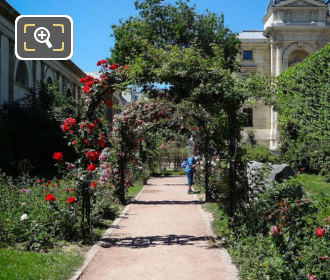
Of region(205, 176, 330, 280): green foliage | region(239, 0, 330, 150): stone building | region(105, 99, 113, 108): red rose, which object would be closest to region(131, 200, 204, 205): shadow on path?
region(105, 99, 113, 108): red rose

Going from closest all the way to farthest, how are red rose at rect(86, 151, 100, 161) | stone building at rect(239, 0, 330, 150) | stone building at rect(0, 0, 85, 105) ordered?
1. red rose at rect(86, 151, 100, 161)
2. stone building at rect(0, 0, 85, 105)
3. stone building at rect(239, 0, 330, 150)

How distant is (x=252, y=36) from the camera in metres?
49.0

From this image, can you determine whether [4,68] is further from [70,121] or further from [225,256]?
[225,256]

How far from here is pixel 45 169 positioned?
2506cm

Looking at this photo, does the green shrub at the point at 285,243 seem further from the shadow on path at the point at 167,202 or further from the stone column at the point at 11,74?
the stone column at the point at 11,74

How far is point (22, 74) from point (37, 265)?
924 inches

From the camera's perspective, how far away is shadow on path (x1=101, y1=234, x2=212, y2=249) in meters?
8.21

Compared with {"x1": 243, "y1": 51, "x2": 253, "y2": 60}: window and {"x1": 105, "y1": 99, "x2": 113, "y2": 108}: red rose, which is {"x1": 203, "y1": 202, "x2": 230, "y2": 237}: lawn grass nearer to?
{"x1": 105, "y1": 99, "x2": 113, "y2": 108}: red rose

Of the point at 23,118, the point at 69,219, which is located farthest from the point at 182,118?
the point at 23,118

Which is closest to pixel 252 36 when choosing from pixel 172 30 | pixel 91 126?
pixel 172 30

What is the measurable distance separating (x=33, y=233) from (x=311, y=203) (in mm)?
4521

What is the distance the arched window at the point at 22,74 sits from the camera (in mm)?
27281

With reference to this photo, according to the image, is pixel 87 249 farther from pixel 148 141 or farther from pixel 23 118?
pixel 148 141

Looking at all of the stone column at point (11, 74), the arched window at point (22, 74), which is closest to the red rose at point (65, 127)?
the stone column at point (11, 74)
